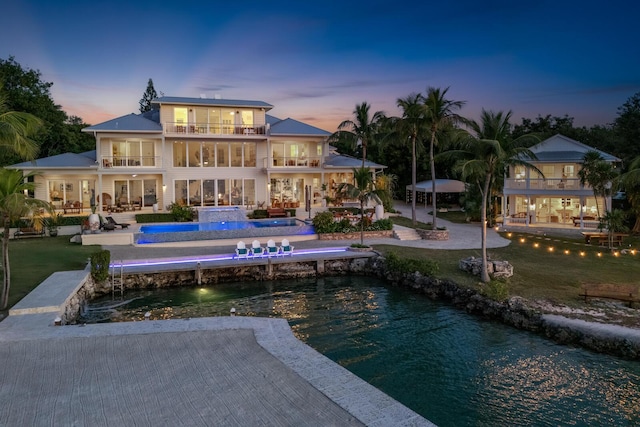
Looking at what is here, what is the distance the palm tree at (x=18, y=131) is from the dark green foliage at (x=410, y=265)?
1375 centimetres

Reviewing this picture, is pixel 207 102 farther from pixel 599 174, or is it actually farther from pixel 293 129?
pixel 599 174

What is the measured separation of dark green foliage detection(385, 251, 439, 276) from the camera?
711 inches

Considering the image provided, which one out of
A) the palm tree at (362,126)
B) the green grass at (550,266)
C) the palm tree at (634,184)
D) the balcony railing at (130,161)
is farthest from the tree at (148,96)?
the palm tree at (634,184)

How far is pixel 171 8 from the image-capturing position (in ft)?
82.4

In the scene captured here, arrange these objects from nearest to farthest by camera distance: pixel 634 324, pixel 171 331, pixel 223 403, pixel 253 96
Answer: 1. pixel 223 403
2. pixel 171 331
3. pixel 634 324
4. pixel 253 96

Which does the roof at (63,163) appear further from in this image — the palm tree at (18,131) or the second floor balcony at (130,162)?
the palm tree at (18,131)

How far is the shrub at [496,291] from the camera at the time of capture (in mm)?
14891

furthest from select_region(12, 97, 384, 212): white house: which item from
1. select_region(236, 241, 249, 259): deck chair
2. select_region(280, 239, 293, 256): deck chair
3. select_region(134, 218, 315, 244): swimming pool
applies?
select_region(236, 241, 249, 259): deck chair

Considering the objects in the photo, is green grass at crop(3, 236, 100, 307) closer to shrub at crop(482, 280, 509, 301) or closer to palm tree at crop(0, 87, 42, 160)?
palm tree at crop(0, 87, 42, 160)

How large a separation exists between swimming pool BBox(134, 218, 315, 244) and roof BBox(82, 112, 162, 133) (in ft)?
25.3

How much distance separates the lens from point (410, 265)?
61.3 ft

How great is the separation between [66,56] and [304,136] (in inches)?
701

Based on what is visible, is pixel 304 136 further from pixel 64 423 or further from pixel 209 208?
pixel 64 423

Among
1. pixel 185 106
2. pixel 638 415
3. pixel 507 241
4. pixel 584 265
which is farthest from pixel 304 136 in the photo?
pixel 638 415
